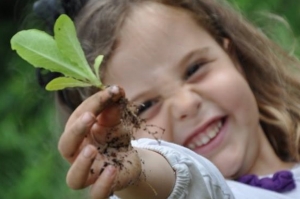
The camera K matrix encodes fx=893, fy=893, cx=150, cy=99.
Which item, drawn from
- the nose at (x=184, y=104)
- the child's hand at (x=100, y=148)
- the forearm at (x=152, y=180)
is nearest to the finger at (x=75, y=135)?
the child's hand at (x=100, y=148)

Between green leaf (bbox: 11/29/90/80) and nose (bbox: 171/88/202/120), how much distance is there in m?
0.41

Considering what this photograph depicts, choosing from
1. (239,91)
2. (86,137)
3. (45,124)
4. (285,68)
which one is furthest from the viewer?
(45,124)

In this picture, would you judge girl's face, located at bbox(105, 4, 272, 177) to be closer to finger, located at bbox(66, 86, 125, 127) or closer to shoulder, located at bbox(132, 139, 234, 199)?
shoulder, located at bbox(132, 139, 234, 199)

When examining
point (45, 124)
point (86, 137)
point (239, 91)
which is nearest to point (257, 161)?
point (239, 91)

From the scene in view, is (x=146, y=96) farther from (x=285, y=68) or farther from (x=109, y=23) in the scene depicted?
(x=285, y=68)

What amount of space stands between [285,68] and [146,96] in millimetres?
409

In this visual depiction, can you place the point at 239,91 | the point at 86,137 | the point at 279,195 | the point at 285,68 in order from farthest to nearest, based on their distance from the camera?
the point at 285,68, the point at 239,91, the point at 279,195, the point at 86,137

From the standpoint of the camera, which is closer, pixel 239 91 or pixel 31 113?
pixel 239 91

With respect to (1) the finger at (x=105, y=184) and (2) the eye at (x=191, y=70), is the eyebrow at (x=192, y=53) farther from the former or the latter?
(1) the finger at (x=105, y=184)

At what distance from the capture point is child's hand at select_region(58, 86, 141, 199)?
39.4 inches

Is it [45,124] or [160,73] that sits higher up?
[160,73]

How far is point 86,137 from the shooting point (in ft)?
3.40

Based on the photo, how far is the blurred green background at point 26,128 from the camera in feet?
7.64

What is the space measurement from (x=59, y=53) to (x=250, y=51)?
28.7 inches
